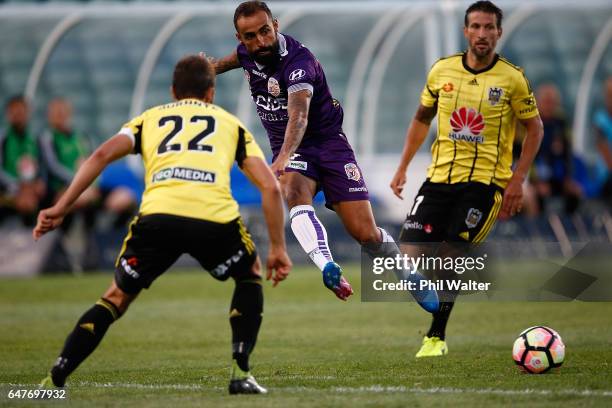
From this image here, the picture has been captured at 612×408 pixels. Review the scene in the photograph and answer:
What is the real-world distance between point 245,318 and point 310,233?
211cm

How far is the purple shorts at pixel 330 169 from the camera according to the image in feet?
29.4

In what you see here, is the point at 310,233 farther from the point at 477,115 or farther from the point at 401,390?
the point at 401,390

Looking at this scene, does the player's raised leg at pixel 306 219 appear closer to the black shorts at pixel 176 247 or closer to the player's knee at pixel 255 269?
A: the player's knee at pixel 255 269

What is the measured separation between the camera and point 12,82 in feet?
64.8

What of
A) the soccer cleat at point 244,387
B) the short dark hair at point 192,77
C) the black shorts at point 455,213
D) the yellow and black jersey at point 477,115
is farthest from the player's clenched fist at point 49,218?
the yellow and black jersey at point 477,115

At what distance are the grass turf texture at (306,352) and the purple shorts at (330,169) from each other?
1204mm

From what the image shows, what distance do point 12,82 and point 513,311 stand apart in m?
10.5

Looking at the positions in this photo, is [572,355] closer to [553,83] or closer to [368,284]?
[368,284]

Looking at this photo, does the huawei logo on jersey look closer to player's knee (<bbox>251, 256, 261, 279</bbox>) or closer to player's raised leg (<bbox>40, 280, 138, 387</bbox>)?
player's knee (<bbox>251, 256, 261, 279</bbox>)

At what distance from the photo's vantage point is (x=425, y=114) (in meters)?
9.24

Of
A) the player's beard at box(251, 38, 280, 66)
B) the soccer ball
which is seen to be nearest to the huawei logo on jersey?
the player's beard at box(251, 38, 280, 66)

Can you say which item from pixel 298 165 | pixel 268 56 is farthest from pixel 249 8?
pixel 298 165

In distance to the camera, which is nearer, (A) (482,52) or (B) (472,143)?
(A) (482,52)

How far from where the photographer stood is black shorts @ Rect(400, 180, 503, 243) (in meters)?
8.94
